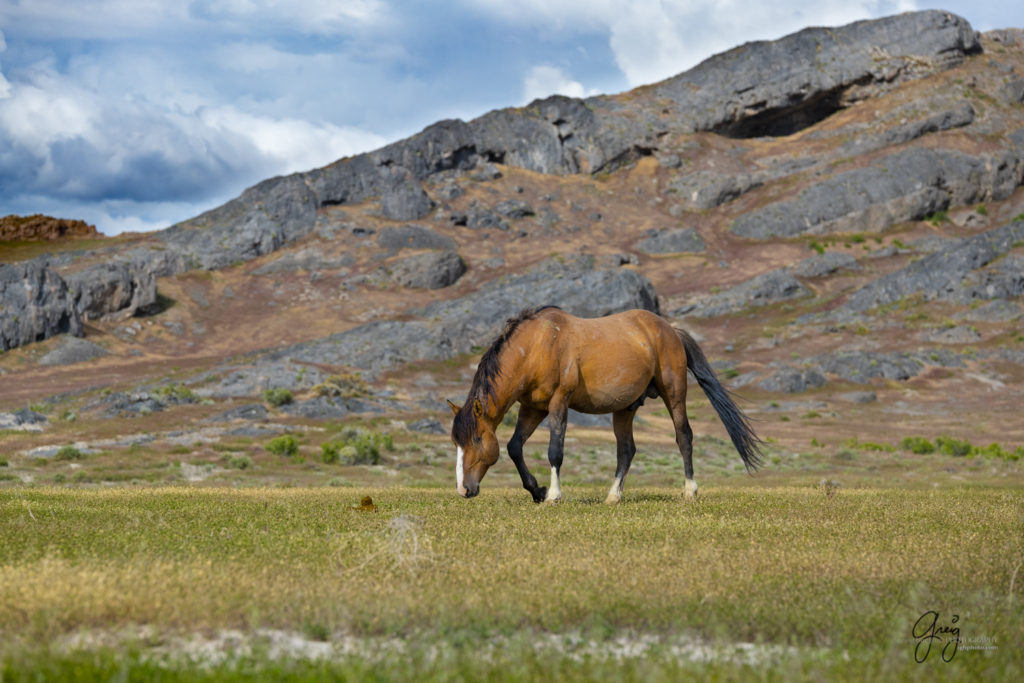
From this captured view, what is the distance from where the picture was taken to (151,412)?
41438mm

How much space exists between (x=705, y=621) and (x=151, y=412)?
4105 centimetres

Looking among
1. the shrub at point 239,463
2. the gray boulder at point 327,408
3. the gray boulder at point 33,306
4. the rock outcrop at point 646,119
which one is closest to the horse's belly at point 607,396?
the shrub at point 239,463

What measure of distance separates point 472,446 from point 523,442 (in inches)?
47.9

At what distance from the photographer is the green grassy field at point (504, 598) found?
5051 millimetres

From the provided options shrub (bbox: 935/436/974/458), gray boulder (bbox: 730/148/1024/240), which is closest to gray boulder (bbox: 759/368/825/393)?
shrub (bbox: 935/436/974/458)

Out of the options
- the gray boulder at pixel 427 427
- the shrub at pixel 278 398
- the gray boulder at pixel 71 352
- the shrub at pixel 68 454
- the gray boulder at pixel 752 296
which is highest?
the gray boulder at pixel 752 296

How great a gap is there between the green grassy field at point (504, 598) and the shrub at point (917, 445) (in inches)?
1254

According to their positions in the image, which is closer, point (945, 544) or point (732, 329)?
point (945, 544)

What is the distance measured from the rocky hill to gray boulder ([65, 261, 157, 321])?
273 mm

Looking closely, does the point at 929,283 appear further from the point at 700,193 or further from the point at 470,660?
the point at 470,660

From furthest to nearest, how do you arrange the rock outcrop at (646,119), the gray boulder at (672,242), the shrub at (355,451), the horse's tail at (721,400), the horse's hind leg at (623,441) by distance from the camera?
the rock outcrop at (646,119) → the gray boulder at (672,242) → the shrub at (355,451) → the horse's tail at (721,400) → the horse's hind leg at (623,441)

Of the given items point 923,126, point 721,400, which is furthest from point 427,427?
point 923,126

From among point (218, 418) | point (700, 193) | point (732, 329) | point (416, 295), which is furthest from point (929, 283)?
point (218, 418)

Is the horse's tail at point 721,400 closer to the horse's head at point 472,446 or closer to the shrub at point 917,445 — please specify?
the horse's head at point 472,446
